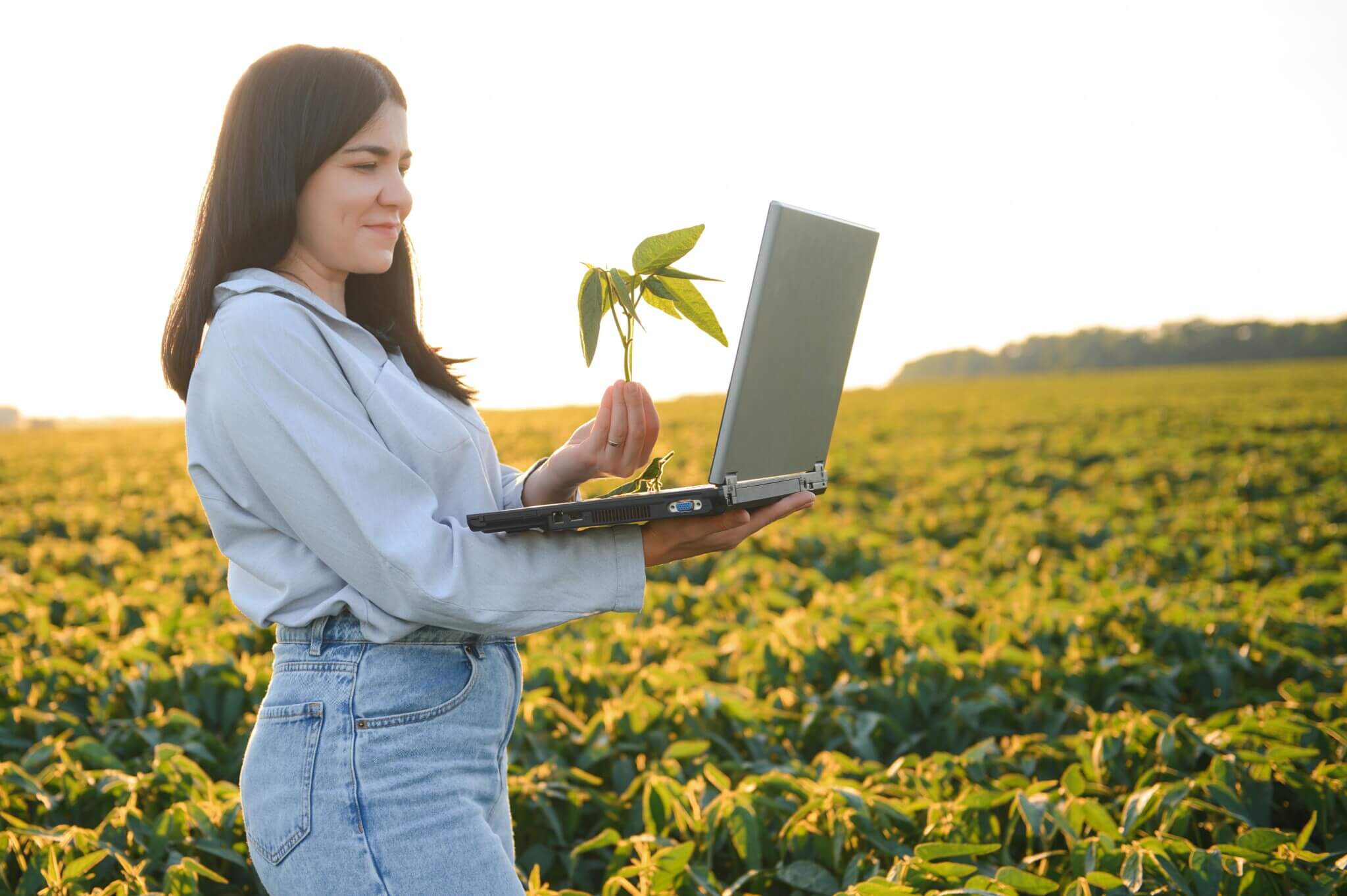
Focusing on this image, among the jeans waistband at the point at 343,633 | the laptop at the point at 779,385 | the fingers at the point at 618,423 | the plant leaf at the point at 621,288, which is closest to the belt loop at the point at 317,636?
the jeans waistband at the point at 343,633

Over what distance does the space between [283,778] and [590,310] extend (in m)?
0.85

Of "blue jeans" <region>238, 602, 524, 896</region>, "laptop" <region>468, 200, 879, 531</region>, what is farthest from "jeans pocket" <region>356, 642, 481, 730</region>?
"laptop" <region>468, 200, 879, 531</region>

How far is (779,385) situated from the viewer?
1716mm

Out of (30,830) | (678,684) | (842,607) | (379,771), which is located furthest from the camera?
(842,607)

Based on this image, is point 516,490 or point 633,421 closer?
point 633,421

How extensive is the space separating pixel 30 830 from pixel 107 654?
4.91 ft

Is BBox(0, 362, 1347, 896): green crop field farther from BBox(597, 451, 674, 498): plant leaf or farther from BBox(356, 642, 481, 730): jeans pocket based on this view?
BBox(597, 451, 674, 498): plant leaf

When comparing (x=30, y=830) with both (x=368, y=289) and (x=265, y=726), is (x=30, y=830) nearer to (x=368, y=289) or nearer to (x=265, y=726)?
(x=265, y=726)

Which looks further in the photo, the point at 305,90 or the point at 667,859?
the point at 667,859

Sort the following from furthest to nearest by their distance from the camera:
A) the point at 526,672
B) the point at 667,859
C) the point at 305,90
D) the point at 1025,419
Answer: the point at 1025,419
the point at 526,672
the point at 667,859
the point at 305,90

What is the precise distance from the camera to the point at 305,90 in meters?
1.68

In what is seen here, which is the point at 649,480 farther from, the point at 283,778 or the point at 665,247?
the point at 283,778

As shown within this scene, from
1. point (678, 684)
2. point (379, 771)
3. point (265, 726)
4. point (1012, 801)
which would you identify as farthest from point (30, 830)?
point (1012, 801)

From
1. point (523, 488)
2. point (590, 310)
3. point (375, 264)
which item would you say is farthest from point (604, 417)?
point (375, 264)
